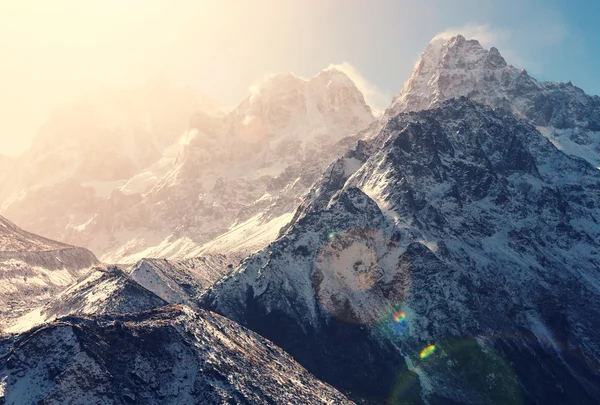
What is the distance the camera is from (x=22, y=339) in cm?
9075

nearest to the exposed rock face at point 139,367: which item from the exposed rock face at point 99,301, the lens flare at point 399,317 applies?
the exposed rock face at point 99,301

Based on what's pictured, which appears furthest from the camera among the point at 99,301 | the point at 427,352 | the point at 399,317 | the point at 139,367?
the point at 399,317

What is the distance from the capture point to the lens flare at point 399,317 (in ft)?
645

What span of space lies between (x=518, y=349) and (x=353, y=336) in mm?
53360

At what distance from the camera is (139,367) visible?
91.9 metres

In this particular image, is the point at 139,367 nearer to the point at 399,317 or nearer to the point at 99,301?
the point at 99,301

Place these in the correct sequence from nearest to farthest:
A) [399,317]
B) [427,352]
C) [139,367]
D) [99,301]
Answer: [139,367] < [99,301] < [427,352] < [399,317]

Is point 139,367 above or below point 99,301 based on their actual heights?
above

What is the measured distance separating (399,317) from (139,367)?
396ft

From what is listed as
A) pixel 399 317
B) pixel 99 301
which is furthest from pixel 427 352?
pixel 99 301

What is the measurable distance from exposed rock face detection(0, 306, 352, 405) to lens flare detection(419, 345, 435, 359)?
7920cm

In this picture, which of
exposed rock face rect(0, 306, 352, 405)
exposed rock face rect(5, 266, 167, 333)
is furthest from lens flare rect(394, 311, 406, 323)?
exposed rock face rect(0, 306, 352, 405)

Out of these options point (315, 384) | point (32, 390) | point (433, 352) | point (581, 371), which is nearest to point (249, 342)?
point (315, 384)

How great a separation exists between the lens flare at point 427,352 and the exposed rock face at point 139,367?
79.2 metres
